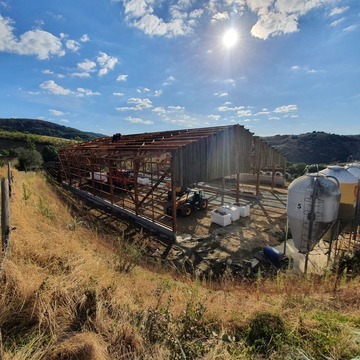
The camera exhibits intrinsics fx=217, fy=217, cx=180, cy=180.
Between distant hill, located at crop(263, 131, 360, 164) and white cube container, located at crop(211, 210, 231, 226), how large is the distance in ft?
189

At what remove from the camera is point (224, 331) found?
137 inches

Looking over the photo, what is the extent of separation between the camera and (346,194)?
9773 mm

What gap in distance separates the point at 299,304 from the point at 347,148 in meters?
81.9

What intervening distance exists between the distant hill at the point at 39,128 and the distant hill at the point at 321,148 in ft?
230

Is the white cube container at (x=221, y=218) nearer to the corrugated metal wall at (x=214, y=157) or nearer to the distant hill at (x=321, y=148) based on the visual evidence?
the corrugated metal wall at (x=214, y=157)

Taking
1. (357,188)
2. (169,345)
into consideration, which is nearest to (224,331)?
(169,345)

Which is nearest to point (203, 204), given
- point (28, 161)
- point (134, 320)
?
point (134, 320)

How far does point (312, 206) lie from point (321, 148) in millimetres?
71851

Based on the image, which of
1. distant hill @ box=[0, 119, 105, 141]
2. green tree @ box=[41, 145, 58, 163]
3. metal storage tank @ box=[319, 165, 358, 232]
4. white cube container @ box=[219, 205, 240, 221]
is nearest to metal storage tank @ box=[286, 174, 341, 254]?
metal storage tank @ box=[319, 165, 358, 232]

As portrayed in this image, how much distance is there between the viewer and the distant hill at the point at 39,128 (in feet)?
267

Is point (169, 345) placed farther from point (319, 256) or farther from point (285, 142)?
point (285, 142)

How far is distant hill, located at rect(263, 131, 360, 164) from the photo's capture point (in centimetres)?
6370

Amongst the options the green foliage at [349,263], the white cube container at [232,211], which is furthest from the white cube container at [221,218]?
the green foliage at [349,263]

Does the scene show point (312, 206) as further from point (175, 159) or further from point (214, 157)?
point (214, 157)
